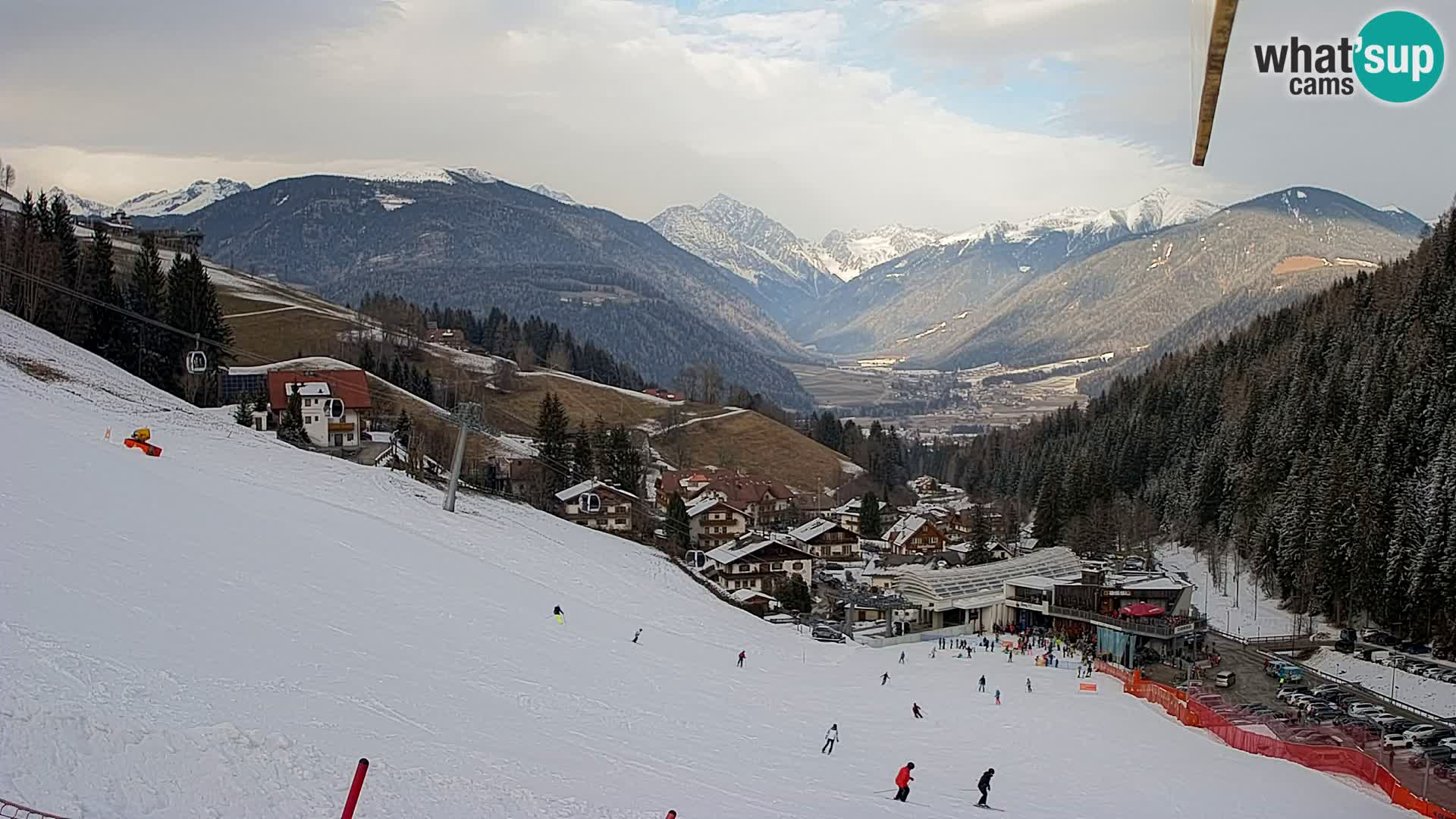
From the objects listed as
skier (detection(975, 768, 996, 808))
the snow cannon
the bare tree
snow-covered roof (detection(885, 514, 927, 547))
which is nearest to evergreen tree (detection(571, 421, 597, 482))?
snow-covered roof (detection(885, 514, 927, 547))

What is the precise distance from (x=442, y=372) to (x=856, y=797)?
10548cm

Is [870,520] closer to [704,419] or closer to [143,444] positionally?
[704,419]

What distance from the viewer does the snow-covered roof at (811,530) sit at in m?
72.9

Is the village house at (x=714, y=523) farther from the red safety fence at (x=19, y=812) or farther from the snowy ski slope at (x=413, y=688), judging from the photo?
the red safety fence at (x=19, y=812)

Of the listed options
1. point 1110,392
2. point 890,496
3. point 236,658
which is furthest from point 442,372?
point 236,658

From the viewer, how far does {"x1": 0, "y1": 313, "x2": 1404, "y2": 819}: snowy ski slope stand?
1379 cm

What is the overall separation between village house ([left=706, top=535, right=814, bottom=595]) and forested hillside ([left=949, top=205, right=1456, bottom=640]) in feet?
70.0

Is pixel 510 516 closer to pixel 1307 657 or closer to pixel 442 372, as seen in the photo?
pixel 1307 657

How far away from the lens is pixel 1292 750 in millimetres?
28234

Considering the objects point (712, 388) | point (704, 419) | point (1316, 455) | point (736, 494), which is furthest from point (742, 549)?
point (712, 388)

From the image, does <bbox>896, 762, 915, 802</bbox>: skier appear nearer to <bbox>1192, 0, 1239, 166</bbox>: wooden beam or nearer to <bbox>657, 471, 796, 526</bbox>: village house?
<bbox>1192, 0, 1239, 166</bbox>: wooden beam

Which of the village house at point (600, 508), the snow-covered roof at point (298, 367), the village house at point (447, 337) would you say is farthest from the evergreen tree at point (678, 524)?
the village house at point (447, 337)

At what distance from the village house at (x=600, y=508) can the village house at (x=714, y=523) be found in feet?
20.6

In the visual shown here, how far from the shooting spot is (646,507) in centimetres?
7300
